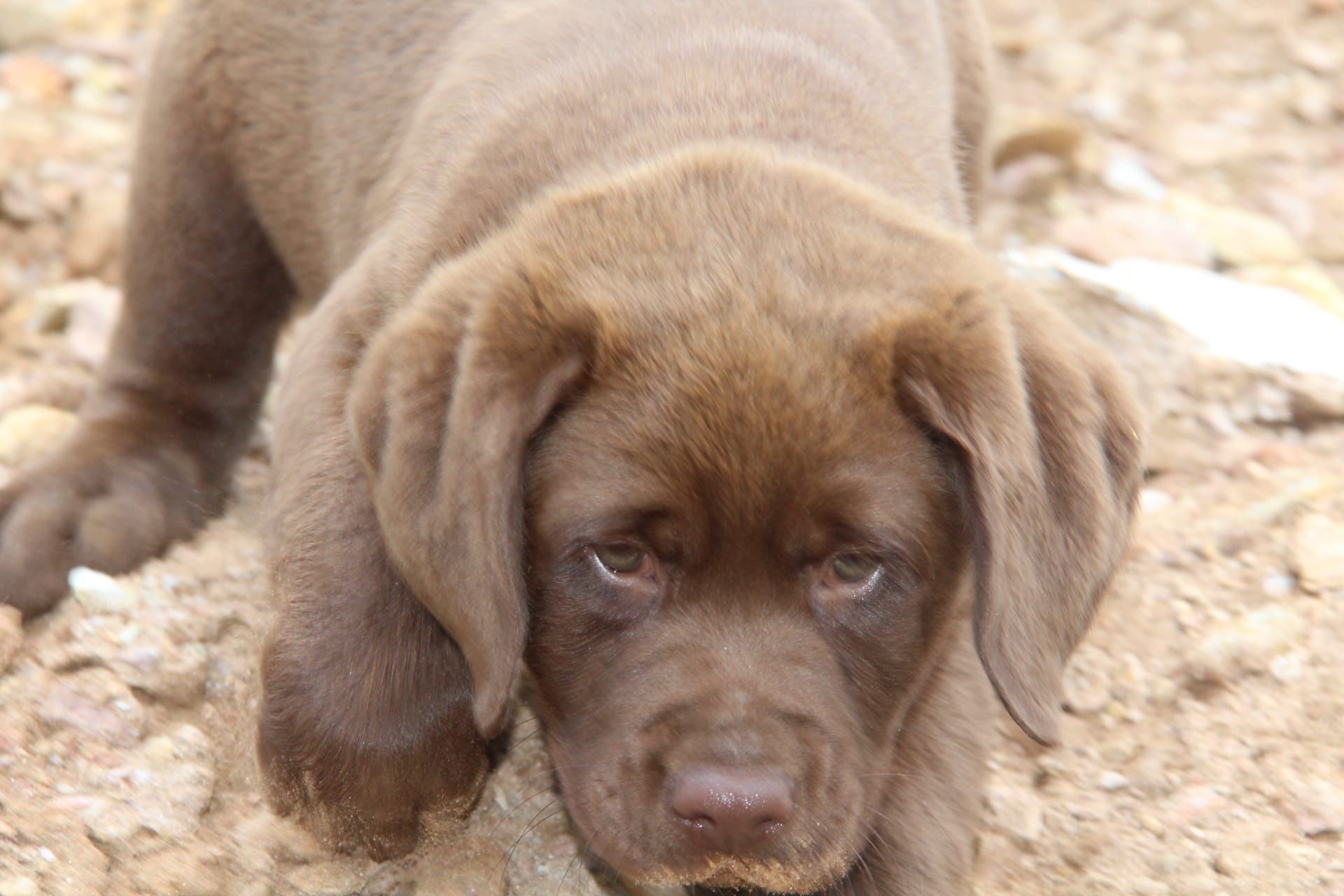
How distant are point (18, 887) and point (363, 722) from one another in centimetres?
64

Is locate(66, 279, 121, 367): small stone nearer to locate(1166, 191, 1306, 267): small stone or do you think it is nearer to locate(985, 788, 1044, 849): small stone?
locate(985, 788, 1044, 849): small stone

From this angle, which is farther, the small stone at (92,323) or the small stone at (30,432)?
the small stone at (92,323)

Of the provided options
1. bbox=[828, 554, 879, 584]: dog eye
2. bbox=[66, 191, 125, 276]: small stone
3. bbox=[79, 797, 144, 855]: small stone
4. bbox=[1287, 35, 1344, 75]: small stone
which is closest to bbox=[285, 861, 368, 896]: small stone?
bbox=[79, 797, 144, 855]: small stone

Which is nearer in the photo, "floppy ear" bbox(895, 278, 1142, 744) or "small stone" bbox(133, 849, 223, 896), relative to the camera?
"floppy ear" bbox(895, 278, 1142, 744)

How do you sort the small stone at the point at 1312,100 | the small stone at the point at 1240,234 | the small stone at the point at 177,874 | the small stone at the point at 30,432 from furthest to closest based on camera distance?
the small stone at the point at 1312,100, the small stone at the point at 1240,234, the small stone at the point at 30,432, the small stone at the point at 177,874

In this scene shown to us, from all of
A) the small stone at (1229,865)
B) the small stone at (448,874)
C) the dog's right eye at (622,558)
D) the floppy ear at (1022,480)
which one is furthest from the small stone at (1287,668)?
the dog's right eye at (622,558)

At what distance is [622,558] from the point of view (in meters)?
2.95

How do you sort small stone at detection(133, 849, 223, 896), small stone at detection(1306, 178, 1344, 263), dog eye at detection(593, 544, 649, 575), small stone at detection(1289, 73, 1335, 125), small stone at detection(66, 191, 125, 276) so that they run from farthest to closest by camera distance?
small stone at detection(1289, 73, 1335, 125) < small stone at detection(1306, 178, 1344, 263) < small stone at detection(66, 191, 125, 276) < small stone at detection(133, 849, 223, 896) < dog eye at detection(593, 544, 649, 575)

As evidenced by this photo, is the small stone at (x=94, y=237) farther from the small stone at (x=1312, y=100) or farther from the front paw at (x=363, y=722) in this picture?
the small stone at (x=1312, y=100)

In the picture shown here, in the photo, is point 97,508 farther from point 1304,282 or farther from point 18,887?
point 1304,282

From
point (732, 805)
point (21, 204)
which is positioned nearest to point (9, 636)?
point (732, 805)

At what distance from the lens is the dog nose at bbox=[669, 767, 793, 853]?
2713 millimetres

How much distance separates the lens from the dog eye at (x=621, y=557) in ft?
9.63

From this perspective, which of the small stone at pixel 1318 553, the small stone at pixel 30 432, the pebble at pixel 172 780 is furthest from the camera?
the small stone at pixel 30 432
